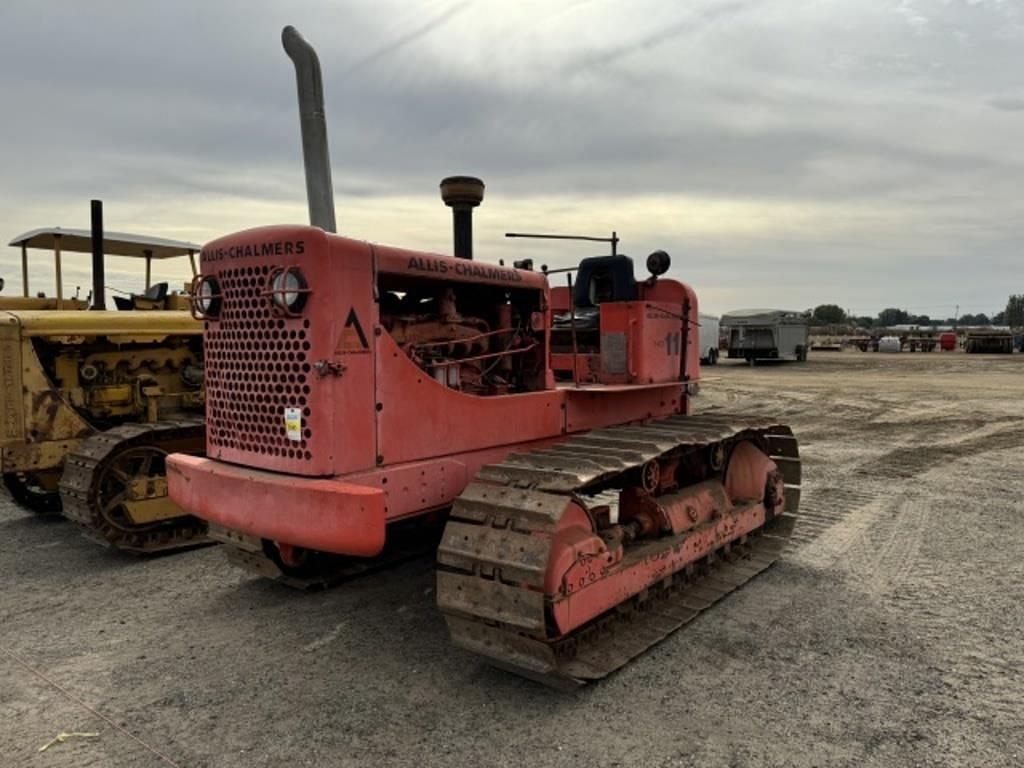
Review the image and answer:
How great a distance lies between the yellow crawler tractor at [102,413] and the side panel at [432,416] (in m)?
3.31

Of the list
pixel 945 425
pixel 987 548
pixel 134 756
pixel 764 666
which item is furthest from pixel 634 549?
pixel 945 425

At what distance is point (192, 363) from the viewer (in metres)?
7.47

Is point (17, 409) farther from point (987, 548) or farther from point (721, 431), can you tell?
point (987, 548)

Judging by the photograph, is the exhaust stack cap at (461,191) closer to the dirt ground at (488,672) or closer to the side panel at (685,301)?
the side panel at (685,301)

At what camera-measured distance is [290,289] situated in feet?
11.2

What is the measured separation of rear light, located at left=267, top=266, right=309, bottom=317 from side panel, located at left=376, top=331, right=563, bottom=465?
0.41m

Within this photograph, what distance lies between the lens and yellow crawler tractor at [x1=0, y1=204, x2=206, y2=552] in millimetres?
6008

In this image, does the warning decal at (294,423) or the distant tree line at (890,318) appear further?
the distant tree line at (890,318)

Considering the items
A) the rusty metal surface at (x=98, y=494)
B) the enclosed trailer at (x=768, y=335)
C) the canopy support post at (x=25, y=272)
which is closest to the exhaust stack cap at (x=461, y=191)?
the rusty metal surface at (x=98, y=494)

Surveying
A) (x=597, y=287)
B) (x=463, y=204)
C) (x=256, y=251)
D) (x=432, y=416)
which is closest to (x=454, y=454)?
(x=432, y=416)

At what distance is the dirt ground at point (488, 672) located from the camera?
10.1ft

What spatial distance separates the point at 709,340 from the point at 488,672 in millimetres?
28418

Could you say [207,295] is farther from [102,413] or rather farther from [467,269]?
[102,413]

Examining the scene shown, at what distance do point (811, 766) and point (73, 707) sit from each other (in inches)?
127
